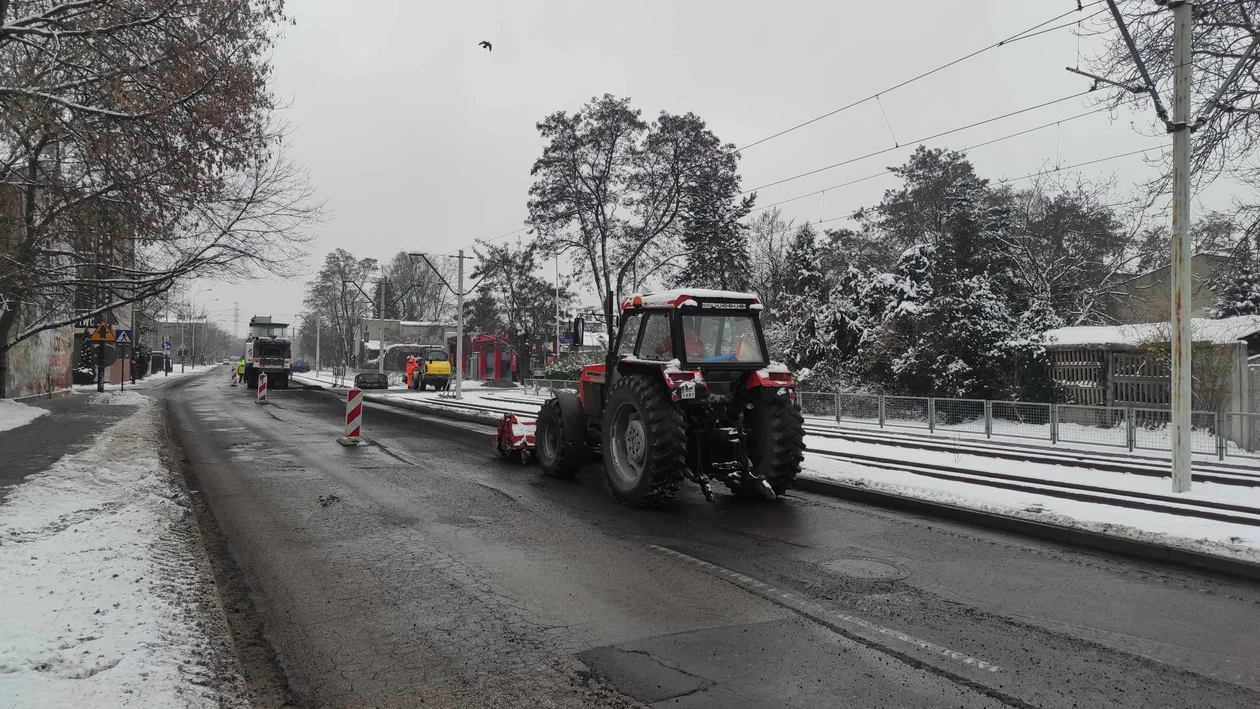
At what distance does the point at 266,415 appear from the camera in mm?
21312

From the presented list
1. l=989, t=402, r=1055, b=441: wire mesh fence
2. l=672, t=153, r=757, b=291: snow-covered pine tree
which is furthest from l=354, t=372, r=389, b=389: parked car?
l=989, t=402, r=1055, b=441: wire mesh fence

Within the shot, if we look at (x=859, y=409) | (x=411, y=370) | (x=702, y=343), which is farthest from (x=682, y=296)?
(x=411, y=370)

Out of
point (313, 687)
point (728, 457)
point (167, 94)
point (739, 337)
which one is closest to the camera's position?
point (313, 687)

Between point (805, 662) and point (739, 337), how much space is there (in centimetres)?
518

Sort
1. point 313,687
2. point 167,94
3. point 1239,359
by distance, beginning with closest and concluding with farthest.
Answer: point 313,687
point 167,94
point 1239,359

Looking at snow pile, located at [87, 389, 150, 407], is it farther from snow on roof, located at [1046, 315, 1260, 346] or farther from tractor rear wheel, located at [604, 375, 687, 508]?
snow on roof, located at [1046, 315, 1260, 346]

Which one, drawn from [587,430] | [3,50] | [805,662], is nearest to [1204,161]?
[587,430]

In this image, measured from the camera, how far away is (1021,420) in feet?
52.6

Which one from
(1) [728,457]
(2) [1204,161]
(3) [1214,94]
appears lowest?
(1) [728,457]

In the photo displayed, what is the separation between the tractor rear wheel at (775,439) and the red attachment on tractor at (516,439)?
13.7ft

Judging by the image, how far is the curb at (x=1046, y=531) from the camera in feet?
19.1

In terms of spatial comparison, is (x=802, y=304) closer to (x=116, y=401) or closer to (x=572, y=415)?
(x=572, y=415)

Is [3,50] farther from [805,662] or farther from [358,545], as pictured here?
[805,662]

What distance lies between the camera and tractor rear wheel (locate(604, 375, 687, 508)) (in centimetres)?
763
